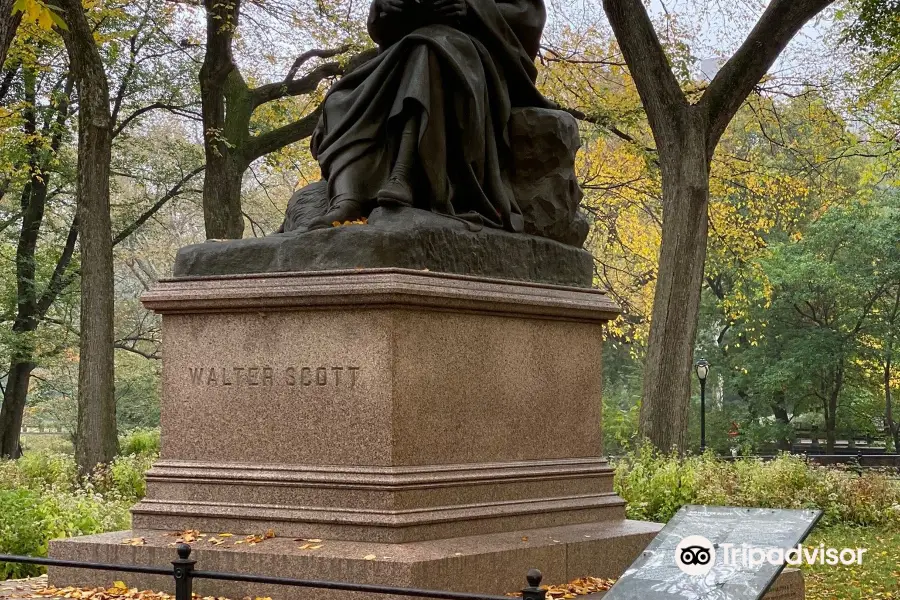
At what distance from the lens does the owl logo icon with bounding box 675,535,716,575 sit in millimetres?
4258

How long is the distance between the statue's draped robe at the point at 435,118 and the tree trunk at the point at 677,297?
930 cm

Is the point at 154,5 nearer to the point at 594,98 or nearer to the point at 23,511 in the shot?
the point at 594,98

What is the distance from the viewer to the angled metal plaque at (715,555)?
405cm

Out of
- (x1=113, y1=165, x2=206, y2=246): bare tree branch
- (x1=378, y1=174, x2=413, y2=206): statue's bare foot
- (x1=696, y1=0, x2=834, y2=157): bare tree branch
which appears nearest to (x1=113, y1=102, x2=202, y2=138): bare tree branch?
(x1=113, y1=165, x2=206, y2=246): bare tree branch

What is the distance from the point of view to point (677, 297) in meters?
16.7

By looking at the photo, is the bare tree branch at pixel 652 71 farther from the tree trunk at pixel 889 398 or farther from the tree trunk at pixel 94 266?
the tree trunk at pixel 889 398

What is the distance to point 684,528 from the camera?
468 centimetres

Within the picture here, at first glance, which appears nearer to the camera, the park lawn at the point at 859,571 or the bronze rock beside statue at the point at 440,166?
the bronze rock beside statue at the point at 440,166

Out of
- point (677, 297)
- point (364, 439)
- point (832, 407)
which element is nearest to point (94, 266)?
point (677, 297)

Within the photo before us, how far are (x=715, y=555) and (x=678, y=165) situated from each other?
13198mm

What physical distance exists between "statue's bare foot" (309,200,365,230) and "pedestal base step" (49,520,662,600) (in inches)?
77.8

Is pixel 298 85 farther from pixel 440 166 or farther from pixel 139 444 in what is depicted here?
pixel 440 166

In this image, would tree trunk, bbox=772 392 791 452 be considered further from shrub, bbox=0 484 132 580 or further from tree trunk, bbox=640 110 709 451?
shrub, bbox=0 484 132 580

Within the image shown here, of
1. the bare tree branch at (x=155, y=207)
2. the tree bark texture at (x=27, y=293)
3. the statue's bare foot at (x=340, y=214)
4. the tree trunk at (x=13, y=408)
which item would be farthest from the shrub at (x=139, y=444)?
the statue's bare foot at (x=340, y=214)
